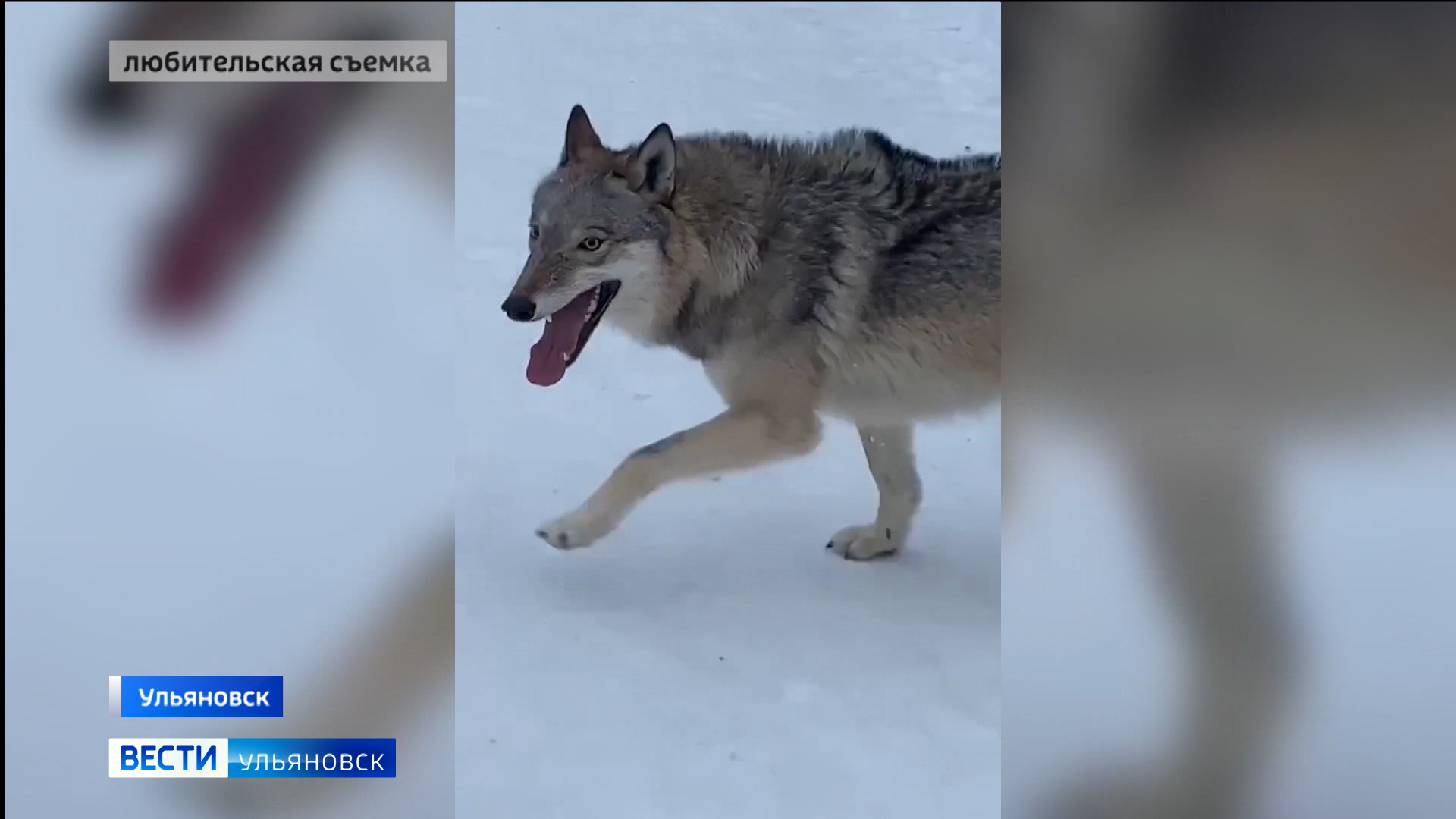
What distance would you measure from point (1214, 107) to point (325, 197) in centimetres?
176

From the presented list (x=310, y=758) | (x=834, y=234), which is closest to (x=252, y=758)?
(x=310, y=758)

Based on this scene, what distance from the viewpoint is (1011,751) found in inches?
111

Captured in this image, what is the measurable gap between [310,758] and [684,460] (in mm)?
921

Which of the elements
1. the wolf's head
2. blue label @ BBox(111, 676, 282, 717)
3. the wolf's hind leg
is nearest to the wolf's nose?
the wolf's head

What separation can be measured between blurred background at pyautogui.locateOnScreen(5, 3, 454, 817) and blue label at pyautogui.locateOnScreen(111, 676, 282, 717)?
0.02m

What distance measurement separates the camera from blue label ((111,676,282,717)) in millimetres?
2760

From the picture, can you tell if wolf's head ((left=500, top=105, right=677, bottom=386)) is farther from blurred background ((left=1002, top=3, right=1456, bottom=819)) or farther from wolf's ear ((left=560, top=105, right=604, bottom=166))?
blurred background ((left=1002, top=3, right=1456, bottom=819))

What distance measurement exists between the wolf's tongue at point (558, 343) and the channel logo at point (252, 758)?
2.52 feet

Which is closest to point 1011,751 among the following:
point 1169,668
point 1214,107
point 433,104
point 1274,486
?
point 1169,668

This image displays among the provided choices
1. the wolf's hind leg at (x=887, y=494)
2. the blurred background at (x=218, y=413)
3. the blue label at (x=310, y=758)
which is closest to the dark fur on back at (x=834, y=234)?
the wolf's hind leg at (x=887, y=494)

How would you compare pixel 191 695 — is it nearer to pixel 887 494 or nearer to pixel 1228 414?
pixel 887 494

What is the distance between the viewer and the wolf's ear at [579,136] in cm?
285

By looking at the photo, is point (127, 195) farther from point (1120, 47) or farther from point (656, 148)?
point (1120, 47)

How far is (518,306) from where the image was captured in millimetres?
2818
